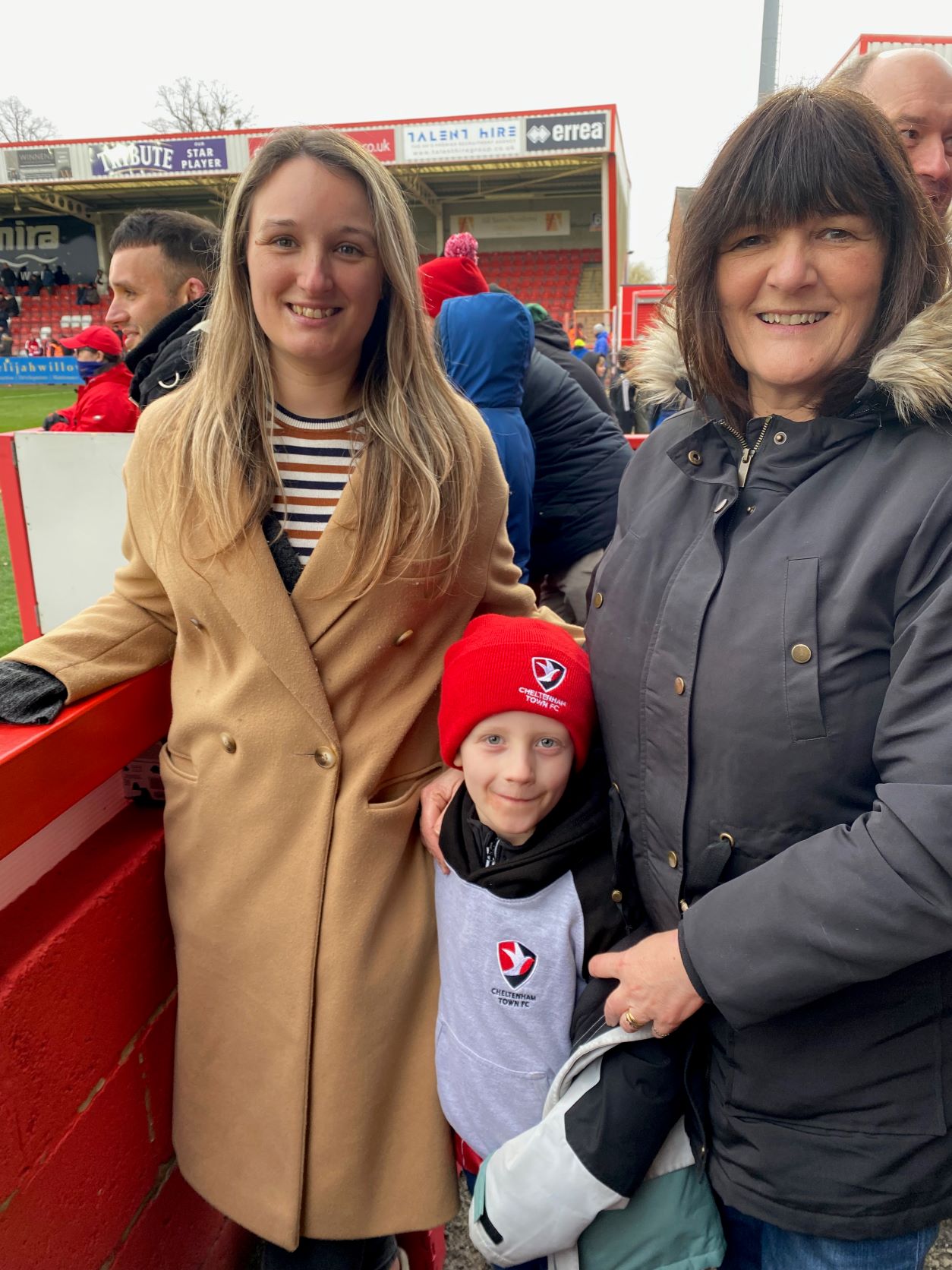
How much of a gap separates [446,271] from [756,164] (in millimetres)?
2114

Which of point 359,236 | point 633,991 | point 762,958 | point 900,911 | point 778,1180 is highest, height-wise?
point 359,236

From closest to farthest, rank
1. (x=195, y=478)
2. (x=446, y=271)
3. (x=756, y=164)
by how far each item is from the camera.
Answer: (x=756, y=164) → (x=195, y=478) → (x=446, y=271)

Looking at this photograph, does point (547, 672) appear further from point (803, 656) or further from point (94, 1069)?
point (94, 1069)

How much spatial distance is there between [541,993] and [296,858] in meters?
0.50

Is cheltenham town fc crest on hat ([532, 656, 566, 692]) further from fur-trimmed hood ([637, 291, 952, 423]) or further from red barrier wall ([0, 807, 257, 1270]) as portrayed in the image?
red barrier wall ([0, 807, 257, 1270])

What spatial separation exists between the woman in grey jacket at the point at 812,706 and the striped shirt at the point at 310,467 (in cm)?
65

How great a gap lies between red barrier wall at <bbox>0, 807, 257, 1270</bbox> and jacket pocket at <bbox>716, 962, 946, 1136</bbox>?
3.62 feet

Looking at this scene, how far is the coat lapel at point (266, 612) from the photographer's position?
157cm

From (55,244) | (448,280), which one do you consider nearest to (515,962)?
(448,280)

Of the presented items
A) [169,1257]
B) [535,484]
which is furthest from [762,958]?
[535,484]

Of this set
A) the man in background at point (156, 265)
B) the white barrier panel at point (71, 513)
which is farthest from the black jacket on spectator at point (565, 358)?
the white barrier panel at point (71, 513)

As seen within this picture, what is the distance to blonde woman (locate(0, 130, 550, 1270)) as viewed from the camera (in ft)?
5.25

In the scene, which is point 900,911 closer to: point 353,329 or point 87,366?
point 353,329

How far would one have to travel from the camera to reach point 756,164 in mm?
1202
